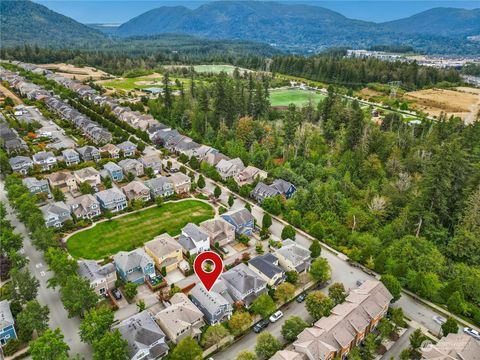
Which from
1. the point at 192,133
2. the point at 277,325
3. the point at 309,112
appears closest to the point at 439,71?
the point at 309,112

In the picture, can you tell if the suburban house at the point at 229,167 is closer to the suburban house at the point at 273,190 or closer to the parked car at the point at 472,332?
the suburban house at the point at 273,190

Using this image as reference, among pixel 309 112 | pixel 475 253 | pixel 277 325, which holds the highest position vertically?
pixel 309 112

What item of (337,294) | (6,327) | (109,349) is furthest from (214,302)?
(6,327)

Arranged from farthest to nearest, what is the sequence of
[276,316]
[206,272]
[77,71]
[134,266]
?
[77,71] < [134,266] < [276,316] < [206,272]

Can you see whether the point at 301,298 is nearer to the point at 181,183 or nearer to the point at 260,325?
the point at 260,325

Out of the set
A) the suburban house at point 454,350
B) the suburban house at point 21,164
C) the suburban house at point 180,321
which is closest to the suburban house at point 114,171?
the suburban house at point 21,164

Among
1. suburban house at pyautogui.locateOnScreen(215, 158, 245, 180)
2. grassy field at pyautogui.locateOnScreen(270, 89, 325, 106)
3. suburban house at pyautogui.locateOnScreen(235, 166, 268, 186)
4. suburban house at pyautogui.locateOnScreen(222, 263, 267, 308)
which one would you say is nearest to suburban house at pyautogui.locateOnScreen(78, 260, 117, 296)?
suburban house at pyautogui.locateOnScreen(222, 263, 267, 308)

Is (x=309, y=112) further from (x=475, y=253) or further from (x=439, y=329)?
(x=439, y=329)
